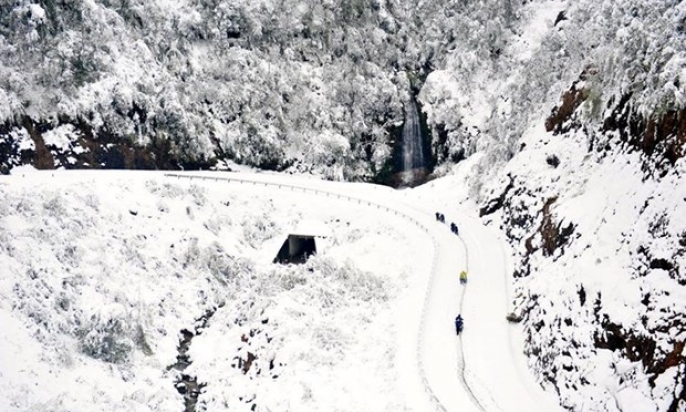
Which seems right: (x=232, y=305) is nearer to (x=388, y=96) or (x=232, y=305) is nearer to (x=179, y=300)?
(x=179, y=300)

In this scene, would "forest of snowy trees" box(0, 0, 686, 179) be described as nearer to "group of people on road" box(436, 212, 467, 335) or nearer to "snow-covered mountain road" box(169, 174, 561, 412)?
"group of people on road" box(436, 212, 467, 335)

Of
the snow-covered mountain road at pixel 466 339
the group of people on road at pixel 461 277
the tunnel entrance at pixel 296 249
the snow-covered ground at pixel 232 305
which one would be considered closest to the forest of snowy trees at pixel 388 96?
the snow-covered mountain road at pixel 466 339

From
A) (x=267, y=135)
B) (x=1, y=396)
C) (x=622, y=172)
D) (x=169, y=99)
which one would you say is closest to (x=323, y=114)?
(x=267, y=135)

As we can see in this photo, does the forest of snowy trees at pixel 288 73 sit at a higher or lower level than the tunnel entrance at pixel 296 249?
higher

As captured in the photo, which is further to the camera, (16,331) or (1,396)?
(16,331)

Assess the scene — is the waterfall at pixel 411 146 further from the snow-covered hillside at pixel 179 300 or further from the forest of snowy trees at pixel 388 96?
the snow-covered hillside at pixel 179 300

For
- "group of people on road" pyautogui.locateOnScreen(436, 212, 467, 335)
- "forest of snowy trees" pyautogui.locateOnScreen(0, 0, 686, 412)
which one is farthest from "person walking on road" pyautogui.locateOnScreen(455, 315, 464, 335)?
"forest of snowy trees" pyautogui.locateOnScreen(0, 0, 686, 412)

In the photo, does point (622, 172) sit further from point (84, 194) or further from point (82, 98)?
point (82, 98)
